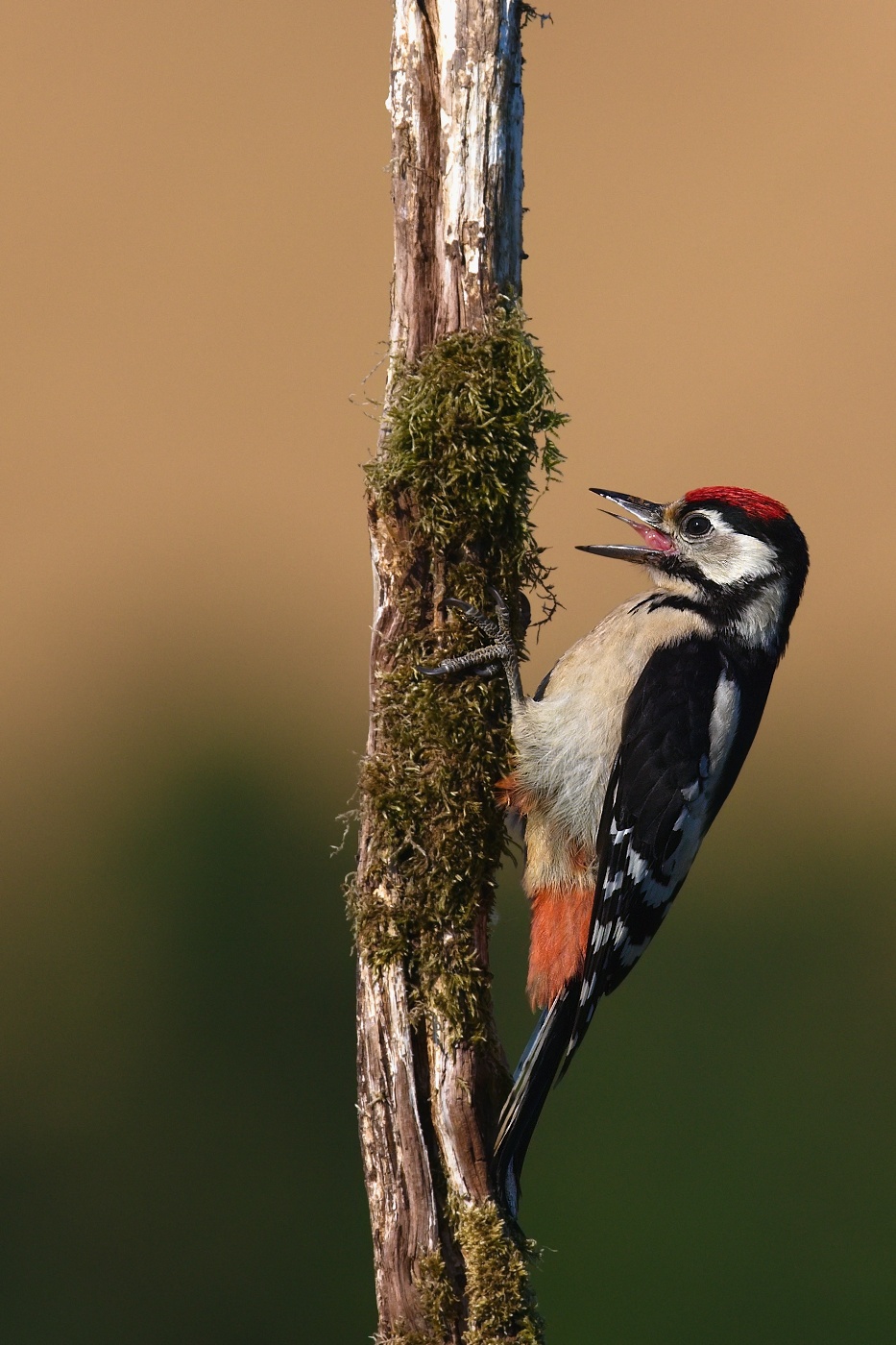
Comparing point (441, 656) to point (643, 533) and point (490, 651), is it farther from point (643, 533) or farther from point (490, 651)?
point (643, 533)

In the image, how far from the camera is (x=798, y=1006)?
5.13m

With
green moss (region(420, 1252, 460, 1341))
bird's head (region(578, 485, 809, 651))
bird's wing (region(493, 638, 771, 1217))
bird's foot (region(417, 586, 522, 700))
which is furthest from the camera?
bird's head (region(578, 485, 809, 651))

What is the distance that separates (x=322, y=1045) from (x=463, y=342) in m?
3.29

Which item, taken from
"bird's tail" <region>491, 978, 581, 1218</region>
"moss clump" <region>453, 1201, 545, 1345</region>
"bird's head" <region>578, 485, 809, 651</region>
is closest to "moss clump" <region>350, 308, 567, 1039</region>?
"bird's tail" <region>491, 978, 581, 1218</region>

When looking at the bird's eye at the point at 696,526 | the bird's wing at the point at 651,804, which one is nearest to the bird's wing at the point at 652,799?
the bird's wing at the point at 651,804

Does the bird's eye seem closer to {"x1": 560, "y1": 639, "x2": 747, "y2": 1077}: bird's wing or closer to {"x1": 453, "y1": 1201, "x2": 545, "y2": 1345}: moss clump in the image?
{"x1": 560, "y1": 639, "x2": 747, "y2": 1077}: bird's wing

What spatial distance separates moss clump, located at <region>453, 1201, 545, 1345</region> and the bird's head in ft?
4.93

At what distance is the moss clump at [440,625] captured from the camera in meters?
2.45

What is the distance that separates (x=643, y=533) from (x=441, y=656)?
974mm

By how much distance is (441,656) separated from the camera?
100 inches

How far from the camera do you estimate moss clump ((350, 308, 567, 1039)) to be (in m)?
2.45

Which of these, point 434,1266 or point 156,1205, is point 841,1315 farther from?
point 434,1266

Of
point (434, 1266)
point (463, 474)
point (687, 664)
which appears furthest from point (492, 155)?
point (434, 1266)

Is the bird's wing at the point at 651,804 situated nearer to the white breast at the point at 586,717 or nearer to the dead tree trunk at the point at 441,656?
the white breast at the point at 586,717
